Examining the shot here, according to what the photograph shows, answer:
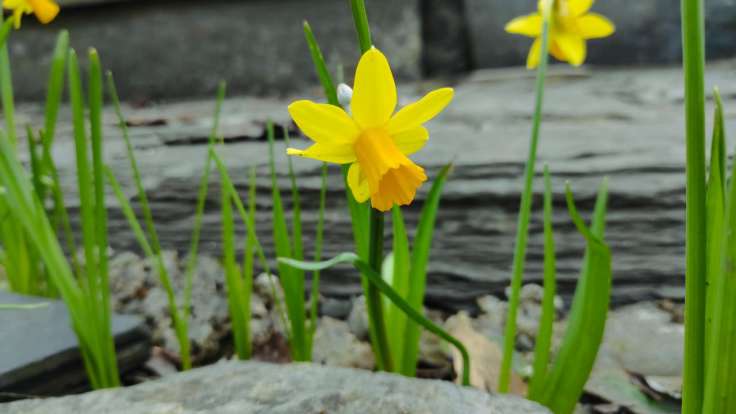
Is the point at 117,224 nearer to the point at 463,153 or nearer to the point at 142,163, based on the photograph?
the point at 142,163

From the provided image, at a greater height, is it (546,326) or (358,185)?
(358,185)

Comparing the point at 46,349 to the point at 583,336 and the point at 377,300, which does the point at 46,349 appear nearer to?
the point at 377,300

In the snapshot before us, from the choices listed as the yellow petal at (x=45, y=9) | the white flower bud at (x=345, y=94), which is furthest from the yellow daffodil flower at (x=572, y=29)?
the yellow petal at (x=45, y=9)

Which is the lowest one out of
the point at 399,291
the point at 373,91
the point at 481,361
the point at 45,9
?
the point at 481,361

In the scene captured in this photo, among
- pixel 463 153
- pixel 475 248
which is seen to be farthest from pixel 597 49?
pixel 475 248

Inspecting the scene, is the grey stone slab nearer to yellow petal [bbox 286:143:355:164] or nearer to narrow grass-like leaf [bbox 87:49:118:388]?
narrow grass-like leaf [bbox 87:49:118:388]

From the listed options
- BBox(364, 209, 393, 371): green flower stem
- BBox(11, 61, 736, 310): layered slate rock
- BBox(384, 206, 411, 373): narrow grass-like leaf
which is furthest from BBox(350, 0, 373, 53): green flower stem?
BBox(11, 61, 736, 310): layered slate rock

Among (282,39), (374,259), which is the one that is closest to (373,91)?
(374,259)

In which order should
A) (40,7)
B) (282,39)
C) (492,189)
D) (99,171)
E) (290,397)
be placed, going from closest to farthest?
(290,397)
(40,7)
(99,171)
(492,189)
(282,39)
